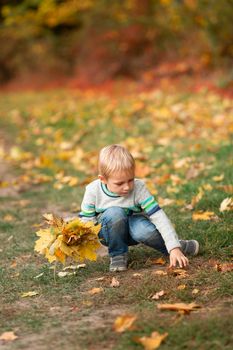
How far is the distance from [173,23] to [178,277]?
1148cm

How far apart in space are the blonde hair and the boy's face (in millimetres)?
26

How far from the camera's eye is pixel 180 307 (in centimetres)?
332

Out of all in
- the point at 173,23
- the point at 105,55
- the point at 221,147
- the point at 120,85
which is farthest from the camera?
the point at 105,55

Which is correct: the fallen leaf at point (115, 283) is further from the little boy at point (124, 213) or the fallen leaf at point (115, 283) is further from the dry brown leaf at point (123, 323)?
the dry brown leaf at point (123, 323)

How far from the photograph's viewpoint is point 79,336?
10.3ft

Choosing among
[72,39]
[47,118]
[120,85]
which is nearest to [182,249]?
[47,118]

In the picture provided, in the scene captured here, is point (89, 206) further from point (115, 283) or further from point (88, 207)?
point (115, 283)

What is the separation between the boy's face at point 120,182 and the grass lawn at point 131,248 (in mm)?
500

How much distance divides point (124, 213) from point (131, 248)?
0.52 m

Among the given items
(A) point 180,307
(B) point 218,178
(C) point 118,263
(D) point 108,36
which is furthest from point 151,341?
(D) point 108,36

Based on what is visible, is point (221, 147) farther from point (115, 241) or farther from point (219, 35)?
point (219, 35)

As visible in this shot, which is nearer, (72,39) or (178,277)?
(178,277)

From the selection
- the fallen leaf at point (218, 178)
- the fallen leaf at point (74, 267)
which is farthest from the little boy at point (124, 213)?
the fallen leaf at point (218, 178)

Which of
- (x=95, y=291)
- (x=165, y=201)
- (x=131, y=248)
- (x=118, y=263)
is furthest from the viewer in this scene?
(x=165, y=201)
